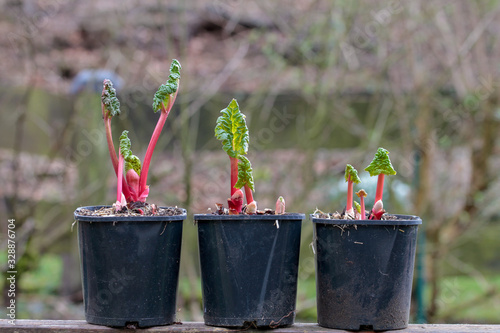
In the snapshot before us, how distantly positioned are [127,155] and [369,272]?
0.75 metres

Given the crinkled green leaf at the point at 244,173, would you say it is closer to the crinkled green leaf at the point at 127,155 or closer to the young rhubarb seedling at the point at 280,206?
the young rhubarb seedling at the point at 280,206

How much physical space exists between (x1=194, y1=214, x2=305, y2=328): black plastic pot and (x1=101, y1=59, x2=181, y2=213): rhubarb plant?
227 mm

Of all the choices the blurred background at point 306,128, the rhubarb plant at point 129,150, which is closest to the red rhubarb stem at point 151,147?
the rhubarb plant at point 129,150

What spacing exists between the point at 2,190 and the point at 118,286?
2865 mm

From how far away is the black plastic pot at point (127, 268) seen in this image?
152 cm

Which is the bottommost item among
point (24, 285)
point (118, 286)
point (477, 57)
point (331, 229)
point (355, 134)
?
point (24, 285)

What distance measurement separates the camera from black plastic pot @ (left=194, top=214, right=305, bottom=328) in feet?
4.96

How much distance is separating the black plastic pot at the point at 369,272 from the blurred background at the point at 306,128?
74.0 inches

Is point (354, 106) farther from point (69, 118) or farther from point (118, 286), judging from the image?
point (118, 286)

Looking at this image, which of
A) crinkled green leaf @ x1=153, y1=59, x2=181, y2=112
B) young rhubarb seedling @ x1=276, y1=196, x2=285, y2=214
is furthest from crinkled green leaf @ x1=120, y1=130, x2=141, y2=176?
young rhubarb seedling @ x1=276, y1=196, x2=285, y2=214

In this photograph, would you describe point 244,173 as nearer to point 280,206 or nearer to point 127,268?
point 280,206

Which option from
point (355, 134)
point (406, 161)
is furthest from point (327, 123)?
point (406, 161)

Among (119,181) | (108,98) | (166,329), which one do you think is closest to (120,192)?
(119,181)

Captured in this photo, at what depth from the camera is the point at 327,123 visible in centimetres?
397
